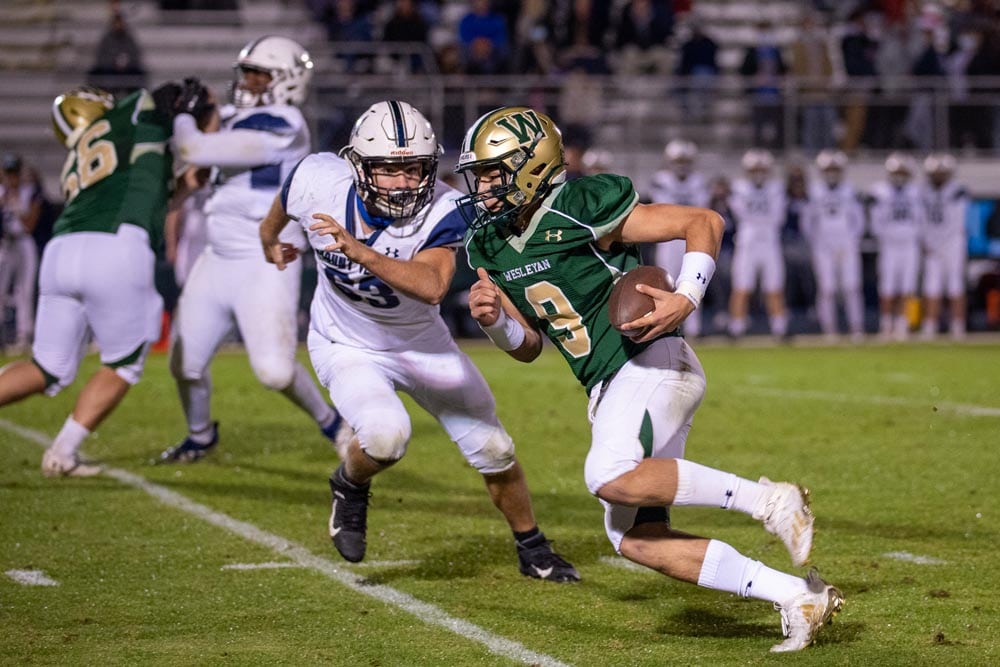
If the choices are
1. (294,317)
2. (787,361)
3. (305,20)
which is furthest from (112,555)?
(305,20)

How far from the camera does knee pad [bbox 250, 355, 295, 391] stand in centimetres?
673

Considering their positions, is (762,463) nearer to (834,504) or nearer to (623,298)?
(834,504)

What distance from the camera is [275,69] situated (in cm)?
687

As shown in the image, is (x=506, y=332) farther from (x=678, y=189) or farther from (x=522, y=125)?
(x=678, y=189)

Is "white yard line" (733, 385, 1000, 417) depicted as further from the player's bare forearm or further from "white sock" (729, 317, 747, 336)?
the player's bare forearm

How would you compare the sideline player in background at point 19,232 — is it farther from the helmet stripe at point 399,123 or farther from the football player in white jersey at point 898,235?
the helmet stripe at point 399,123

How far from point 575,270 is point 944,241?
12203mm

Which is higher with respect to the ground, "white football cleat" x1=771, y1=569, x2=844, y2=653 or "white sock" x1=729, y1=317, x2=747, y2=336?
"white football cleat" x1=771, y1=569, x2=844, y2=653

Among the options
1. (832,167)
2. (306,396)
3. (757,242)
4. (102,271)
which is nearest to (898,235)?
(832,167)

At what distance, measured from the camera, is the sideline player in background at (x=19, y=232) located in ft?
46.3

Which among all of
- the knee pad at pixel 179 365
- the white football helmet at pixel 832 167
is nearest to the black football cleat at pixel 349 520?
the knee pad at pixel 179 365

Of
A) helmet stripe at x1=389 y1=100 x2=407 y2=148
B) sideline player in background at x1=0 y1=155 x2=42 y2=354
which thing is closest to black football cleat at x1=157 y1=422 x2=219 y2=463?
helmet stripe at x1=389 y1=100 x2=407 y2=148

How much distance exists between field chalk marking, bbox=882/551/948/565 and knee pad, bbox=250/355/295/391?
113 inches

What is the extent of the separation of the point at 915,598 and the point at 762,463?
104 inches
